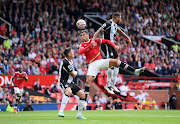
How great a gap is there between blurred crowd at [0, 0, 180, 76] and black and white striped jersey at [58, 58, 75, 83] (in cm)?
1124

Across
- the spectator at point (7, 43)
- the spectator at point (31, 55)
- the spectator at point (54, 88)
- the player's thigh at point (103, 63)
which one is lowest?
the spectator at point (54, 88)

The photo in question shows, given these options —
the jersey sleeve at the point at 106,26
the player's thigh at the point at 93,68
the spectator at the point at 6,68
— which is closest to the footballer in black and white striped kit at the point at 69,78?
the player's thigh at the point at 93,68

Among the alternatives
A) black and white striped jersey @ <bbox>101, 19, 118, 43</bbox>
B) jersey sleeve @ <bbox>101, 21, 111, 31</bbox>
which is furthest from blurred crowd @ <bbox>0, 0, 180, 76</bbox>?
jersey sleeve @ <bbox>101, 21, 111, 31</bbox>

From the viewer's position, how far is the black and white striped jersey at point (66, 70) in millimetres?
13578

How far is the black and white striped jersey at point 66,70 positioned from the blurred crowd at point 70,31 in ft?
36.9

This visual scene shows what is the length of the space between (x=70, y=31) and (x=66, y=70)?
56.9 ft

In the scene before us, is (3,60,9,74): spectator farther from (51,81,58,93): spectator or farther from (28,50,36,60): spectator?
(51,81,58,93): spectator

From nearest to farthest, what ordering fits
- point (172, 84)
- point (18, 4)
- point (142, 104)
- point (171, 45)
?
point (142, 104)
point (172, 84)
point (18, 4)
point (171, 45)

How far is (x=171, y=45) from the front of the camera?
117ft

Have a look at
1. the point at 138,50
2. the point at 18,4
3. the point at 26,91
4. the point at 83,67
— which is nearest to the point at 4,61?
the point at 26,91

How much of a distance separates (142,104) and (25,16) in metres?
10.9

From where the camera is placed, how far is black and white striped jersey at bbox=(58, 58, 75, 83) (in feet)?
44.5

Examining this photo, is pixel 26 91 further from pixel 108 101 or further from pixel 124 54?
pixel 124 54

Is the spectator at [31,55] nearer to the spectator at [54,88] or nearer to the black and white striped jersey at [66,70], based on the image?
the spectator at [54,88]
